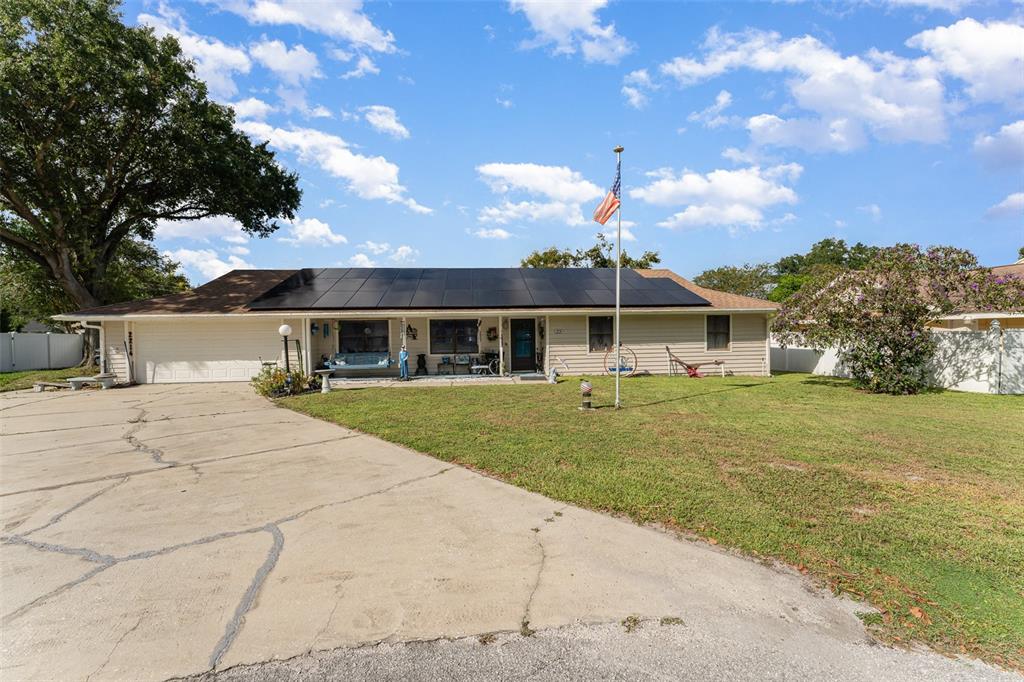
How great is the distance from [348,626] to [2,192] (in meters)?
20.9

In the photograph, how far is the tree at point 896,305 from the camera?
10695 mm

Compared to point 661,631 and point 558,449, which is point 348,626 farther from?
point 558,449

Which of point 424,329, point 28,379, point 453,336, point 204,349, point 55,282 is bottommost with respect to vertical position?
point 28,379

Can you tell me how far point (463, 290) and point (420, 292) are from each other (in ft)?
4.89

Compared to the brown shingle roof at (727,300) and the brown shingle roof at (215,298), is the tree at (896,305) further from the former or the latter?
the brown shingle roof at (215,298)

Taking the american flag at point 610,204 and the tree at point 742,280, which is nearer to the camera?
the american flag at point 610,204

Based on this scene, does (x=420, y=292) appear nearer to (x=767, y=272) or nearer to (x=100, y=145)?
(x=100, y=145)

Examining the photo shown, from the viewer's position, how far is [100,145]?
1498cm

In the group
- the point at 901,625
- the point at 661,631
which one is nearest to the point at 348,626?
the point at 661,631

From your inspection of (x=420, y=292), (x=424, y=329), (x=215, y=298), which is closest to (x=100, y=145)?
(x=215, y=298)

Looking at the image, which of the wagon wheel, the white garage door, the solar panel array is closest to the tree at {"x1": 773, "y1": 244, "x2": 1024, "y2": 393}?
the solar panel array

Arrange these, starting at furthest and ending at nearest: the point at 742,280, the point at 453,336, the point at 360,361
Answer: the point at 742,280 → the point at 453,336 → the point at 360,361

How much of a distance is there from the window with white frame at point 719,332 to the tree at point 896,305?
2786 millimetres

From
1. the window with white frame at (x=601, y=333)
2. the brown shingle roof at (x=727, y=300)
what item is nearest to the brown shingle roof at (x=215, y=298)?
the window with white frame at (x=601, y=333)
